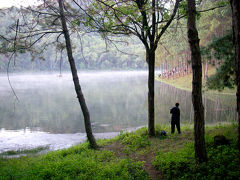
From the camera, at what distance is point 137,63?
103m

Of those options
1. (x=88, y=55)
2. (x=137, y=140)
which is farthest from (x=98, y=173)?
(x=88, y=55)

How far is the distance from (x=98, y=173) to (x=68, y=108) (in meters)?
17.1

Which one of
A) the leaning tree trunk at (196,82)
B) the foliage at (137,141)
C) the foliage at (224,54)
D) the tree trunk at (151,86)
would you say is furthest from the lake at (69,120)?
the leaning tree trunk at (196,82)

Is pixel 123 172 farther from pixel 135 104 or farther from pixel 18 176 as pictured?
pixel 135 104

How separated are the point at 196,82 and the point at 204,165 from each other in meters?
1.88

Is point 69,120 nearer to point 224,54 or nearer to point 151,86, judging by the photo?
point 151,86

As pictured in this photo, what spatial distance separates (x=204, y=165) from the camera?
4734 millimetres

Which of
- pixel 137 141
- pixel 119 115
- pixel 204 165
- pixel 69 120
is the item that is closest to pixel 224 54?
pixel 137 141

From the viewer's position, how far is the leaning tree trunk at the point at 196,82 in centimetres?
469

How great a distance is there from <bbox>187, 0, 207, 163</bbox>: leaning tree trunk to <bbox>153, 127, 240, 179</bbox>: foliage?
0.28m

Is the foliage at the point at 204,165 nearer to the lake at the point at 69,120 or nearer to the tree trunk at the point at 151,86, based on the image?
the tree trunk at the point at 151,86

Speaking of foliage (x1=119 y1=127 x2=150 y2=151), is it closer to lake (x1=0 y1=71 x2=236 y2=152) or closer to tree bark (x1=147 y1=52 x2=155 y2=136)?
tree bark (x1=147 y1=52 x2=155 y2=136)

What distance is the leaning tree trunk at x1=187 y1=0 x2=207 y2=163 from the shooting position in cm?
469

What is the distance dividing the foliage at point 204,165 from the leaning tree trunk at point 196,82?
285mm
